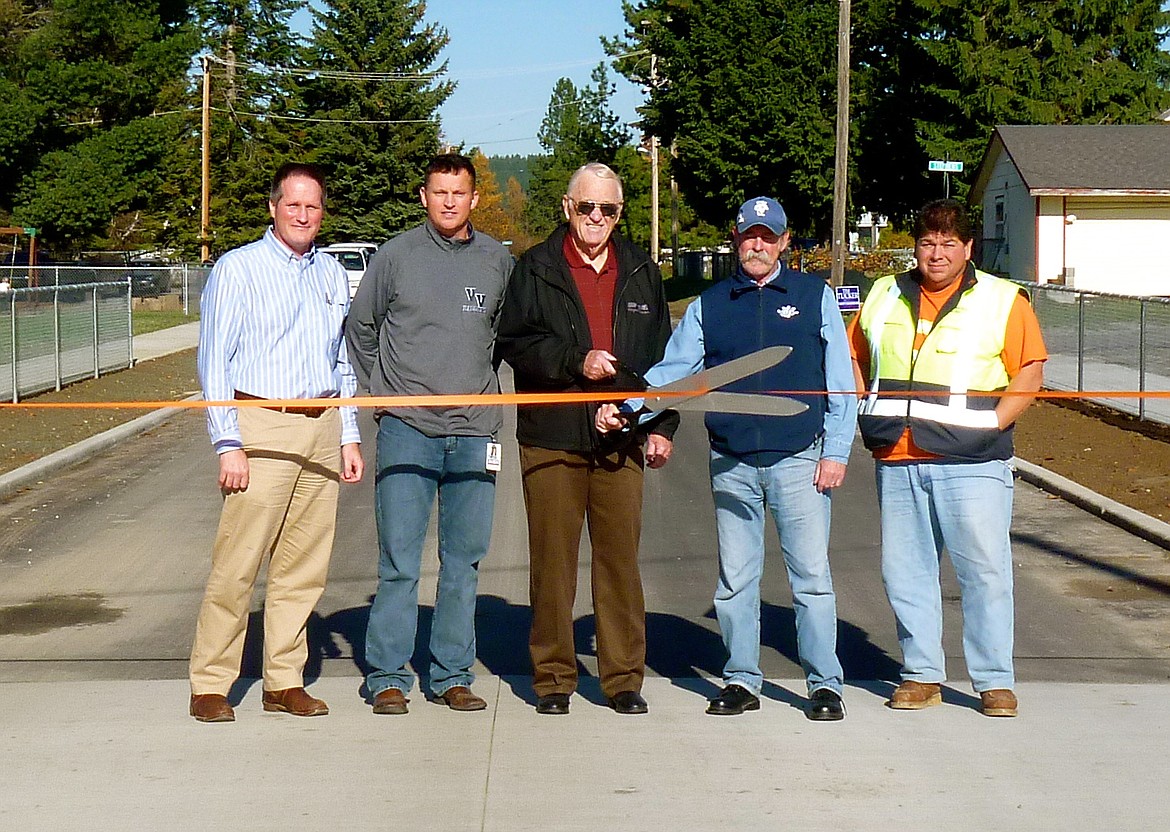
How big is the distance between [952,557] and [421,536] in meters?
2.02

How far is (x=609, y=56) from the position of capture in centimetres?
8156

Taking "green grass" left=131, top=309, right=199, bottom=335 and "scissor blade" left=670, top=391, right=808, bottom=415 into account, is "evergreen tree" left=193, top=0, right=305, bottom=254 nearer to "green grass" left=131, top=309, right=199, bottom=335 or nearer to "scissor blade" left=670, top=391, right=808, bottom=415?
"green grass" left=131, top=309, right=199, bottom=335

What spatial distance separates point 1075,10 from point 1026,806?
5199cm

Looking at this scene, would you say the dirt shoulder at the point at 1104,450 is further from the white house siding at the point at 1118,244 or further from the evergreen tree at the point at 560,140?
the evergreen tree at the point at 560,140

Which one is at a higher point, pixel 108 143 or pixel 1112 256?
pixel 108 143

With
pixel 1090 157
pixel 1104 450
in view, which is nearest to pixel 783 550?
pixel 1104 450

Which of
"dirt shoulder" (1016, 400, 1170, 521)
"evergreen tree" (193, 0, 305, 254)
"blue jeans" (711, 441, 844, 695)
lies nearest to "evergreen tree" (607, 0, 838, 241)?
"evergreen tree" (193, 0, 305, 254)

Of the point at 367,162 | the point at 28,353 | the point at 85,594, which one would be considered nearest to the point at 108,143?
the point at 367,162

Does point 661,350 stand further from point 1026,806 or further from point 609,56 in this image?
point 609,56

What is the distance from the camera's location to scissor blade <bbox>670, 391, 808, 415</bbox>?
5555 mm

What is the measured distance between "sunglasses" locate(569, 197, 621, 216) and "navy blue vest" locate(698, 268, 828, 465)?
550 mm

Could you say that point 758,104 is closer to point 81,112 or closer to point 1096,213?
point 1096,213

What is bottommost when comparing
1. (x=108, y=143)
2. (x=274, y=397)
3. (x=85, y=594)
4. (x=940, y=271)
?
(x=85, y=594)

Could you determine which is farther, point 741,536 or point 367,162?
point 367,162
